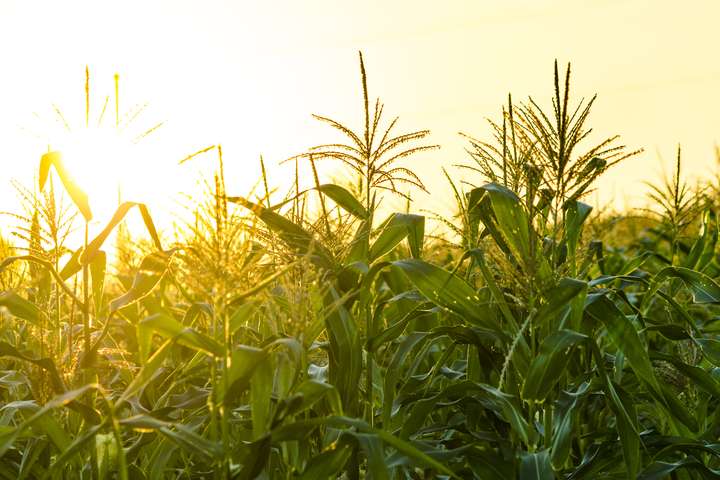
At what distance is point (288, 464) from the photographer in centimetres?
303

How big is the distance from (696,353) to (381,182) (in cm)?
182

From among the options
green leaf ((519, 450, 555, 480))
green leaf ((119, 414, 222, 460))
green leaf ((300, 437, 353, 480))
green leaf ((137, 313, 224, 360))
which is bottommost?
green leaf ((519, 450, 555, 480))

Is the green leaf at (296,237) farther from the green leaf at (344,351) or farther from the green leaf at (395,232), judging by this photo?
the green leaf at (395,232)

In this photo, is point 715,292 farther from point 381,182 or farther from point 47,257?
point 47,257

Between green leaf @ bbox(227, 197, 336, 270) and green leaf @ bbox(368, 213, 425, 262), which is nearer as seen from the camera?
green leaf @ bbox(227, 197, 336, 270)

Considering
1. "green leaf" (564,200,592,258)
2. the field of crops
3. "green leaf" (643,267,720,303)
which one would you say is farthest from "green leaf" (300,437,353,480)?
"green leaf" (643,267,720,303)

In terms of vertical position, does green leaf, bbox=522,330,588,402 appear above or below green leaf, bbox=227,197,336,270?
below

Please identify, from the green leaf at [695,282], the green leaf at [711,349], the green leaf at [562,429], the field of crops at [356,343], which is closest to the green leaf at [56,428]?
the field of crops at [356,343]

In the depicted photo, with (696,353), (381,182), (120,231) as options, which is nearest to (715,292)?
(696,353)

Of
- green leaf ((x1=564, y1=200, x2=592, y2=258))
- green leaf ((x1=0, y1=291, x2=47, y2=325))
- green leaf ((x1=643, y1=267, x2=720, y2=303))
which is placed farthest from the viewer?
green leaf ((x1=643, y1=267, x2=720, y2=303))

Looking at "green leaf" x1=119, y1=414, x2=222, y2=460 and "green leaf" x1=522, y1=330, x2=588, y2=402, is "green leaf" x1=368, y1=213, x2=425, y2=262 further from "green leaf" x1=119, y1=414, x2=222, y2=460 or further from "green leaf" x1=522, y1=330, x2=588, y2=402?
"green leaf" x1=119, y1=414, x2=222, y2=460

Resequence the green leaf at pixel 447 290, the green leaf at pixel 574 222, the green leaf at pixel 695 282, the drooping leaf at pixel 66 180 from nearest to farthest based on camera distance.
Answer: the drooping leaf at pixel 66 180 → the green leaf at pixel 447 290 → the green leaf at pixel 574 222 → the green leaf at pixel 695 282

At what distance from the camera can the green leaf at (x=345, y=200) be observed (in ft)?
10.6

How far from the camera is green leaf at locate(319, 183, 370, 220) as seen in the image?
3.24 metres
